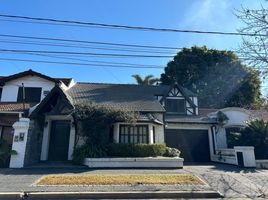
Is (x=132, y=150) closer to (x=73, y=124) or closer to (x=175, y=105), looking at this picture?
(x=73, y=124)

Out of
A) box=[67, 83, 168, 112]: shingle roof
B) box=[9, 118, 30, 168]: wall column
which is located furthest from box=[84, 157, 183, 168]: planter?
box=[67, 83, 168, 112]: shingle roof

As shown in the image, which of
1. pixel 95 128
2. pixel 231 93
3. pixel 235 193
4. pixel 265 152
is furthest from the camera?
pixel 231 93

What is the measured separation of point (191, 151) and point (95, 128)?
8.08 meters

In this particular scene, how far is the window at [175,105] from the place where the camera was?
19.9m

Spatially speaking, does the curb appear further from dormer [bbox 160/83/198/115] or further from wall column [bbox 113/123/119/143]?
dormer [bbox 160/83/198/115]

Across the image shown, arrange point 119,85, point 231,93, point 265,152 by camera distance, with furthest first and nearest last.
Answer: point 231,93
point 119,85
point 265,152

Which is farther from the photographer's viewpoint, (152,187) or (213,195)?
(152,187)

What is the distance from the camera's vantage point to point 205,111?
22.8 meters

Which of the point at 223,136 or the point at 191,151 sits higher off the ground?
the point at 223,136

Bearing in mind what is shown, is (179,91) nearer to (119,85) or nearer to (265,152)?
(119,85)

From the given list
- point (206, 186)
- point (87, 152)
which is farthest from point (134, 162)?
point (206, 186)

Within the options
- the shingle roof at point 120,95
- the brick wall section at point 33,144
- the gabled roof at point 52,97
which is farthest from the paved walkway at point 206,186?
the shingle roof at point 120,95

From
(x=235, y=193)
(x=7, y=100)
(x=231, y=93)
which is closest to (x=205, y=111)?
(x=231, y=93)

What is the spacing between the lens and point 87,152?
13.4 m
